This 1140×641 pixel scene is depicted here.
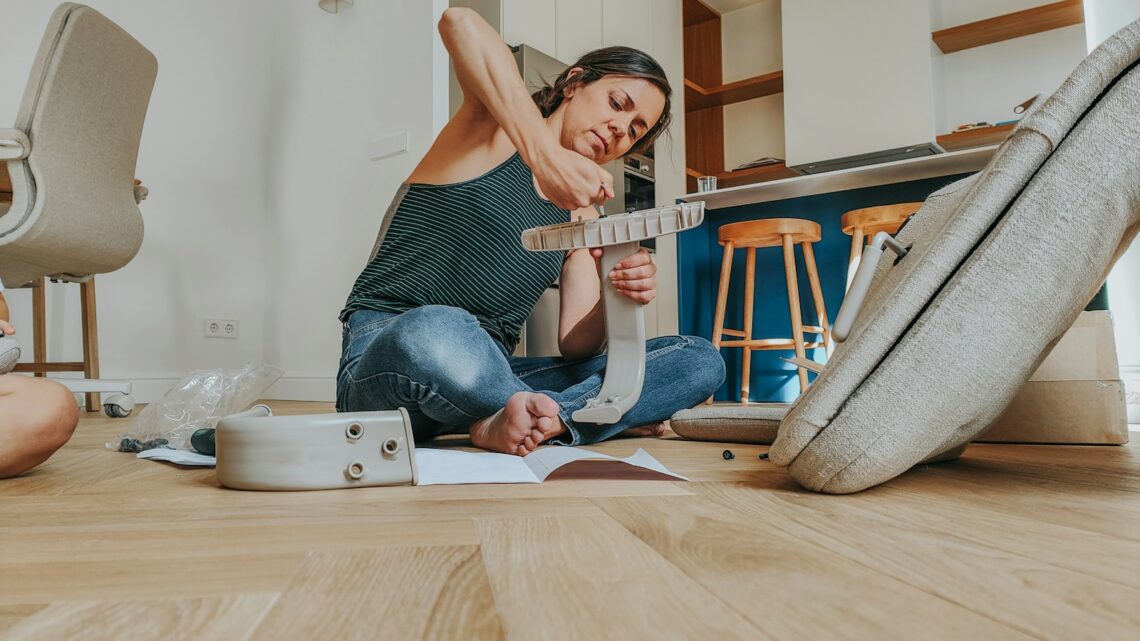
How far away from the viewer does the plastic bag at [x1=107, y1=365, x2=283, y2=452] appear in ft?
3.86

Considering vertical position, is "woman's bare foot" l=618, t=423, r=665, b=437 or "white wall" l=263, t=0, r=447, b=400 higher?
"white wall" l=263, t=0, r=447, b=400

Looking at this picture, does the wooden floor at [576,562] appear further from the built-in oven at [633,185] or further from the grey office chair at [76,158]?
the built-in oven at [633,185]

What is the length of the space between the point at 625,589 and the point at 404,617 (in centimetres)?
11

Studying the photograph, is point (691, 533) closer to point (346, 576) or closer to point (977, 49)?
point (346, 576)

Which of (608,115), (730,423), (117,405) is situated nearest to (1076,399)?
(730,423)

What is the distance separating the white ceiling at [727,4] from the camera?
15.1 ft

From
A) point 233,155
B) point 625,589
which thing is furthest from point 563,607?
point 233,155

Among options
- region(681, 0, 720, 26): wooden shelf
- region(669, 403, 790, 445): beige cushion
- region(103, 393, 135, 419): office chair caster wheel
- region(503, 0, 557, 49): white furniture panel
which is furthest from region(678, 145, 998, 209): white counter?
region(681, 0, 720, 26): wooden shelf

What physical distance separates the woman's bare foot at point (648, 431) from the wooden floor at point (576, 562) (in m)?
0.61

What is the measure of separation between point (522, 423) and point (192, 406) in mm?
714

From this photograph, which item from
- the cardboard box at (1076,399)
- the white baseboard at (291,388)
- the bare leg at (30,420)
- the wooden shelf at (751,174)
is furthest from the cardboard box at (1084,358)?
the wooden shelf at (751,174)

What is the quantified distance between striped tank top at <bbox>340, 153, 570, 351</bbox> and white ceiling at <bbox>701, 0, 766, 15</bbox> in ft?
12.8

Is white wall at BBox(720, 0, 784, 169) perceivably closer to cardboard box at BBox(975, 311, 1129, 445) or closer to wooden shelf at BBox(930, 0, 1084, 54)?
wooden shelf at BBox(930, 0, 1084, 54)

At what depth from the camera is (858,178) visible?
92.8 inches
